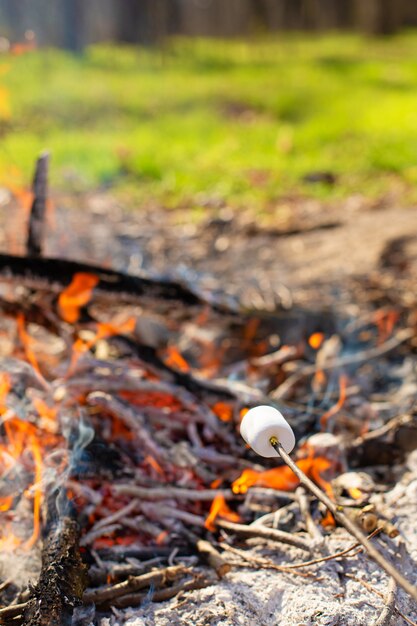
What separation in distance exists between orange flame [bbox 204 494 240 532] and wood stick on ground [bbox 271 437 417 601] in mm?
937

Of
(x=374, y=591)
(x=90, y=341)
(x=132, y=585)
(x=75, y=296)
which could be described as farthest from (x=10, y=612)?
(x=75, y=296)

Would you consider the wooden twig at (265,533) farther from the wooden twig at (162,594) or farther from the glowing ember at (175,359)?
the glowing ember at (175,359)

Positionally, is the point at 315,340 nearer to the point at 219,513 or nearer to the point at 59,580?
the point at 219,513

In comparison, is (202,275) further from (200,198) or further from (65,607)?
(65,607)

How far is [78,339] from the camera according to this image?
367 centimetres

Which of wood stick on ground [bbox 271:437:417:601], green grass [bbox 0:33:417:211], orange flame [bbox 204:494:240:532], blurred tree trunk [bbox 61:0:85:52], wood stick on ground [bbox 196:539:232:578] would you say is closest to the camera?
wood stick on ground [bbox 271:437:417:601]

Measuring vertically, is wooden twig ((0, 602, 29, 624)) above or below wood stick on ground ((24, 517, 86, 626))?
below

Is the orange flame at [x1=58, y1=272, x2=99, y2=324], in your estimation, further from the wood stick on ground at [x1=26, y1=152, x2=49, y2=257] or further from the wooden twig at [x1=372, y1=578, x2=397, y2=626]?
the wooden twig at [x1=372, y1=578, x2=397, y2=626]

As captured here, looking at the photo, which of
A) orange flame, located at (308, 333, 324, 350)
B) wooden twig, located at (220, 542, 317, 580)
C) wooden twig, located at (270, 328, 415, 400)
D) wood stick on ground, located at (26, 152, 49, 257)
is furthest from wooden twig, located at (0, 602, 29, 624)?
orange flame, located at (308, 333, 324, 350)

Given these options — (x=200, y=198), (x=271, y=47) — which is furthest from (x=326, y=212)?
(x=271, y=47)

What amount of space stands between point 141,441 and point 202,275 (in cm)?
280

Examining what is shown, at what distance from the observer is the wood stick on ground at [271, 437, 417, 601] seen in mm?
1737

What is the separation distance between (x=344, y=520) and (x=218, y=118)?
11.4 m

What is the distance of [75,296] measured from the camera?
372 cm
